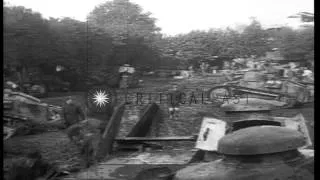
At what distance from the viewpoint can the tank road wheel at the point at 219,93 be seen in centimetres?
397

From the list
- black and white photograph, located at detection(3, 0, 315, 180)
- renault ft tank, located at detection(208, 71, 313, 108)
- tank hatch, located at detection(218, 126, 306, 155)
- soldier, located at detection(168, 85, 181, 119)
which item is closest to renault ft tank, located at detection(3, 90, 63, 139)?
black and white photograph, located at detection(3, 0, 315, 180)

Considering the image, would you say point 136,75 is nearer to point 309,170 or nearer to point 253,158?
point 253,158

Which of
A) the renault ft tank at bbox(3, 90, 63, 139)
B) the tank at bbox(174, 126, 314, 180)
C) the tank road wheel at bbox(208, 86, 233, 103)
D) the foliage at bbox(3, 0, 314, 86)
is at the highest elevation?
the foliage at bbox(3, 0, 314, 86)

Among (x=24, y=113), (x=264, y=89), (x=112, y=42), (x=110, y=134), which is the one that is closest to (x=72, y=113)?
(x=110, y=134)

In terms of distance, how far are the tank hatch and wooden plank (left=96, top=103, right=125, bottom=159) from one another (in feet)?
4.60

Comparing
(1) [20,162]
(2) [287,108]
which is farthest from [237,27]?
(1) [20,162]

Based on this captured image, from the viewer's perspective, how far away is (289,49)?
13.0 ft

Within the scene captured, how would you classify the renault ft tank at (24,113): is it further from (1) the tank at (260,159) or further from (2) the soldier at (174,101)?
(1) the tank at (260,159)

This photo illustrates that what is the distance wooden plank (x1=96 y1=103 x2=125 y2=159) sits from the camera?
4141 millimetres

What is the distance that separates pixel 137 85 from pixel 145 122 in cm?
45

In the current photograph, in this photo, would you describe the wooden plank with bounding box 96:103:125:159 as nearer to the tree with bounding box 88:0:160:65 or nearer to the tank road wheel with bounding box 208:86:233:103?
the tree with bounding box 88:0:160:65

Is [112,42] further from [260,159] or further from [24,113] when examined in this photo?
[260,159]

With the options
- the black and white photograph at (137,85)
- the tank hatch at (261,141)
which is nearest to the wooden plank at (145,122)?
the black and white photograph at (137,85)

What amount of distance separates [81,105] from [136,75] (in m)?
0.65
